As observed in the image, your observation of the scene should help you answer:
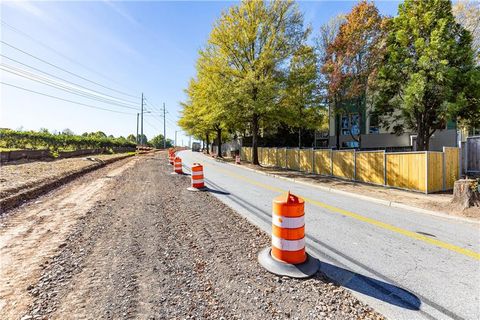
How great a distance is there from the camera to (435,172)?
1085 centimetres

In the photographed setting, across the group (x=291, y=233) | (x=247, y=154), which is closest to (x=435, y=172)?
(x=291, y=233)

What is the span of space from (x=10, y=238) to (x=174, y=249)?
3.46 meters

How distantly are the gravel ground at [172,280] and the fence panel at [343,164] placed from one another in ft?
36.0

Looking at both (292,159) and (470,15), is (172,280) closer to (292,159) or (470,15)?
(292,159)

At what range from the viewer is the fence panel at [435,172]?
34.9ft

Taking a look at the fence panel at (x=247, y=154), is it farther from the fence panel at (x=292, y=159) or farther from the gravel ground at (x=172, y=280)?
the gravel ground at (x=172, y=280)

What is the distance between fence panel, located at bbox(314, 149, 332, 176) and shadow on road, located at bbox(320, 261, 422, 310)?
1328cm

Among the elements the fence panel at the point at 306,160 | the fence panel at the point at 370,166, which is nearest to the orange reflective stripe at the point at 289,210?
the fence panel at the point at 370,166

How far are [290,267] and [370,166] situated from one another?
1158 cm

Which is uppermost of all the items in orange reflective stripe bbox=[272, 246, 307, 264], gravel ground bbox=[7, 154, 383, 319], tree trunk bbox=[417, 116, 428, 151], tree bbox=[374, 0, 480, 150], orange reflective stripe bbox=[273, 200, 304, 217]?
tree bbox=[374, 0, 480, 150]

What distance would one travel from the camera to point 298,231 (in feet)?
12.5

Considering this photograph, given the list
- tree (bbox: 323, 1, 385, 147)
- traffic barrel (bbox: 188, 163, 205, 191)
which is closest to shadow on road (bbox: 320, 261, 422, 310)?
traffic barrel (bbox: 188, 163, 205, 191)

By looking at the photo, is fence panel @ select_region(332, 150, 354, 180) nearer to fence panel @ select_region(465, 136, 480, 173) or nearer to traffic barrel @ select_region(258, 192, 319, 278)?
fence panel @ select_region(465, 136, 480, 173)

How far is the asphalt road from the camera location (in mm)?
3051
